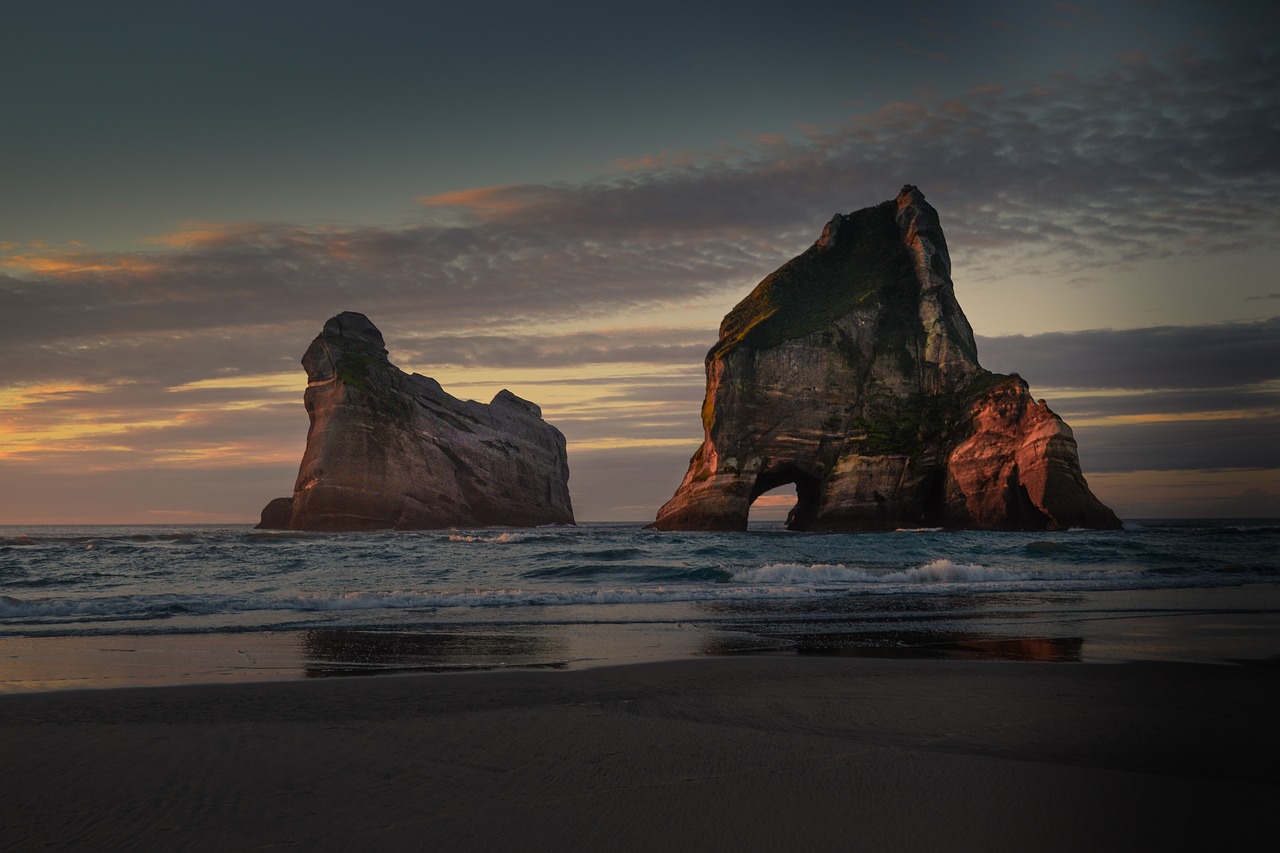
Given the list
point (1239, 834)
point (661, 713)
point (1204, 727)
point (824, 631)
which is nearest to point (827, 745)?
point (661, 713)

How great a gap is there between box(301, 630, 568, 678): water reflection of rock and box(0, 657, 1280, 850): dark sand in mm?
1052

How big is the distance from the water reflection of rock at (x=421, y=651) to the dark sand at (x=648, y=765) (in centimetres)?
105

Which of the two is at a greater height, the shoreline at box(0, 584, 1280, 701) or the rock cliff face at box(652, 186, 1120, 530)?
the rock cliff face at box(652, 186, 1120, 530)

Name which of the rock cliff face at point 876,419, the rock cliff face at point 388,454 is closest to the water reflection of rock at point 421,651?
the rock cliff face at point 876,419

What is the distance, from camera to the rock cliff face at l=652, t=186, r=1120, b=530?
173ft

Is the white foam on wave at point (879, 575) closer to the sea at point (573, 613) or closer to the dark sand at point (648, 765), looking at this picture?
the sea at point (573, 613)

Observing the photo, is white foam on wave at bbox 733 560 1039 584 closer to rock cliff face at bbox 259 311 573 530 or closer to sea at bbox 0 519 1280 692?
sea at bbox 0 519 1280 692

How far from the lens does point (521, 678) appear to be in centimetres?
751

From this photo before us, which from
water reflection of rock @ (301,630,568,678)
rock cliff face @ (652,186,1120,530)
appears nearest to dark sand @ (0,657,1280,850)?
water reflection of rock @ (301,630,568,678)

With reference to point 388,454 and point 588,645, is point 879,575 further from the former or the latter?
point 388,454

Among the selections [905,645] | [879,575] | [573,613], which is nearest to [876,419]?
[879,575]

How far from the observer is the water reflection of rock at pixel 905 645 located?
9.10 m

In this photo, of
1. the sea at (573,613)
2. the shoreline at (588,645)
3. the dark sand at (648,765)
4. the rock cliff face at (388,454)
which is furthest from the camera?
the rock cliff face at (388,454)

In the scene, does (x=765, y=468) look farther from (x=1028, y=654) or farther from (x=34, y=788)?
(x=34, y=788)
